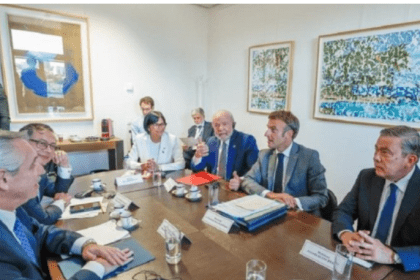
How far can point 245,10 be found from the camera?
4.24 m

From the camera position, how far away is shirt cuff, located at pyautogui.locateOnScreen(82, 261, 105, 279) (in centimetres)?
97

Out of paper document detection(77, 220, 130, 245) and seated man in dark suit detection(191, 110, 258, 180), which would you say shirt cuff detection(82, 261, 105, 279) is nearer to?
paper document detection(77, 220, 130, 245)

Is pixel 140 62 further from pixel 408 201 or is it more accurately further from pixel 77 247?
pixel 408 201

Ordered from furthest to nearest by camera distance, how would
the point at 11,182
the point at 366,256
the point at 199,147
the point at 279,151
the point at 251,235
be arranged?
the point at 199,147
the point at 279,151
the point at 251,235
the point at 366,256
the point at 11,182

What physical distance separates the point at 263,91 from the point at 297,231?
299 centimetres

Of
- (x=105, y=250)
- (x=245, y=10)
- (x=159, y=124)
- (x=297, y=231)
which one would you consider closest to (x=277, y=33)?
(x=245, y=10)

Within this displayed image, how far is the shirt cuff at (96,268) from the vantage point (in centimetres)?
97

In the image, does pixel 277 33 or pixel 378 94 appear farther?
pixel 277 33

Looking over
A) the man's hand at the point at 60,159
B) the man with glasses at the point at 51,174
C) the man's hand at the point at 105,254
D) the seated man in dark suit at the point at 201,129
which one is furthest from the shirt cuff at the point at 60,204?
the seated man in dark suit at the point at 201,129

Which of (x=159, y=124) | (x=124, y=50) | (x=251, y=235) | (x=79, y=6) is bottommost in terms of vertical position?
(x=251, y=235)

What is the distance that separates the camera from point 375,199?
4.66ft

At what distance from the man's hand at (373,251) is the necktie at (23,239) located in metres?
1.34

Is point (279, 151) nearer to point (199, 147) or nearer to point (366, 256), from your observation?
point (199, 147)

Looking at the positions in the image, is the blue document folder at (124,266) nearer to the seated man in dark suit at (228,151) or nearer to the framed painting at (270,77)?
the seated man in dark suit at (228,151)
